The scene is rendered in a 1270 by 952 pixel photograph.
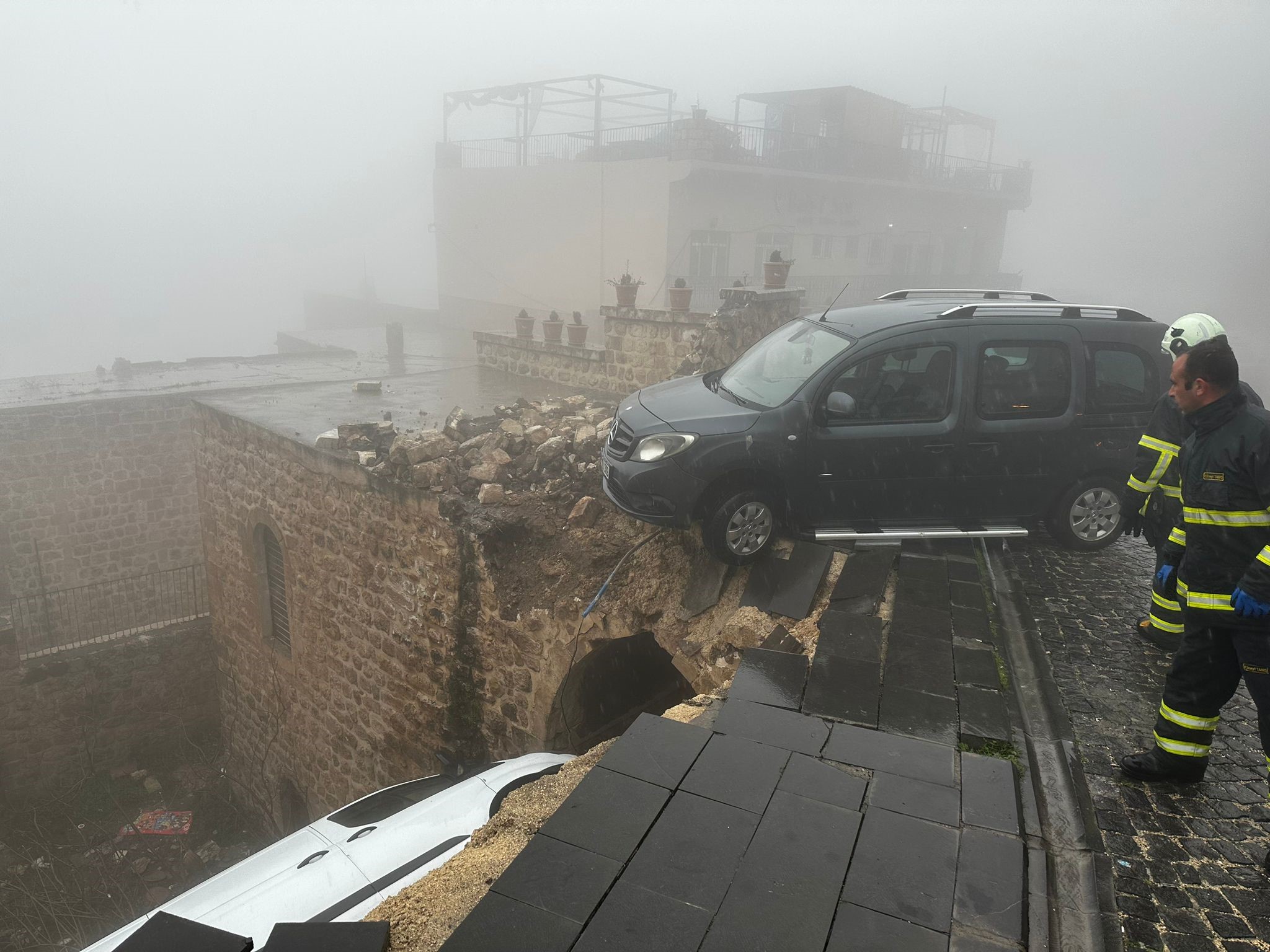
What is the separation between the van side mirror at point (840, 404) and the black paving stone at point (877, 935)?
3503mm

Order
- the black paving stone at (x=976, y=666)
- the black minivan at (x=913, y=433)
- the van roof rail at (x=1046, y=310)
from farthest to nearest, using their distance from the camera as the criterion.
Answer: the van roof rail at (x=1046, y=310) < the black minivan at (x=913, y=433) < the black paving stone at (x=976, y=666)

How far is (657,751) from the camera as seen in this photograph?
3.69 metres

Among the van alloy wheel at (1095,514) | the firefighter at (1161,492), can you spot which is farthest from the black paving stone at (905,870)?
the van alloy wheel at (1095,514)

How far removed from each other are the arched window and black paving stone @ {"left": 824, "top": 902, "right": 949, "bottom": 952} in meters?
9.74

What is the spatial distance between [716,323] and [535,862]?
885 centimetres

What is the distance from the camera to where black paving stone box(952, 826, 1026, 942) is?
278 centimetres

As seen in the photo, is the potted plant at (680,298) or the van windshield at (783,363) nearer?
the van windshield at (783,363)

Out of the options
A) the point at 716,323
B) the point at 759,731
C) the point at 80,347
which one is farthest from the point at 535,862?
the point at 80,347

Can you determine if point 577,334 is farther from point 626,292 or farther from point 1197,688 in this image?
point 1197,688

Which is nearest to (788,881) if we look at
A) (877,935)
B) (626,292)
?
(877,935)

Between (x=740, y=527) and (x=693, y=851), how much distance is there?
3059mm

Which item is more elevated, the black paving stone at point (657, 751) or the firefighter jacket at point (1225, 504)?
the firefighter jacket at point (1225, 504)

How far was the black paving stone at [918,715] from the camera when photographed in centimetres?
398

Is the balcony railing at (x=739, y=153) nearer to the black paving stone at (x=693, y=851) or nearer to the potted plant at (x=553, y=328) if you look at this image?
the potted plant at (x=553, y=328)
